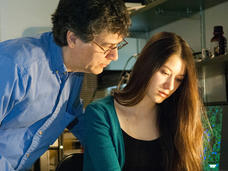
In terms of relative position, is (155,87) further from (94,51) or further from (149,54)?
(94,51)

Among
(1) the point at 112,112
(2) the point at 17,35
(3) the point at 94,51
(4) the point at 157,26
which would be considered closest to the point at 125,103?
(1) the point at 112,112

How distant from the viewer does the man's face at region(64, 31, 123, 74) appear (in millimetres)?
1338

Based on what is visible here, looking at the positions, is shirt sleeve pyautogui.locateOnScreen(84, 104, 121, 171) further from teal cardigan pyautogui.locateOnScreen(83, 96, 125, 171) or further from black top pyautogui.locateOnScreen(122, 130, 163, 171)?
black top pyautogui.locateOnScreen(122, 130, 163, 171)

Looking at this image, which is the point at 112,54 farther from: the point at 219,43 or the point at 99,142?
the point at 219,43

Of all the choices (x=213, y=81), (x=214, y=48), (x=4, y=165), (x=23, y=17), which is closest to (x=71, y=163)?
(x=4, y=165)

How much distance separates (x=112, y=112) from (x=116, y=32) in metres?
0.39

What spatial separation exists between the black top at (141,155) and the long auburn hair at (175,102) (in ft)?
0.12

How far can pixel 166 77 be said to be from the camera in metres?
1.54

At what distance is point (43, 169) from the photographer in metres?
2.67

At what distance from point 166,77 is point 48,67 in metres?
0.51

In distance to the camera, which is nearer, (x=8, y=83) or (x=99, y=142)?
(x=8, y=83)

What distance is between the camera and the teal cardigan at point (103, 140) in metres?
1.42

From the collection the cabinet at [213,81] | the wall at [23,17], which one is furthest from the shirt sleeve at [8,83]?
the wall at [23,17]

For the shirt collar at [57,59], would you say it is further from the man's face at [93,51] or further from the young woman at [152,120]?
the young woman at [152,120]
